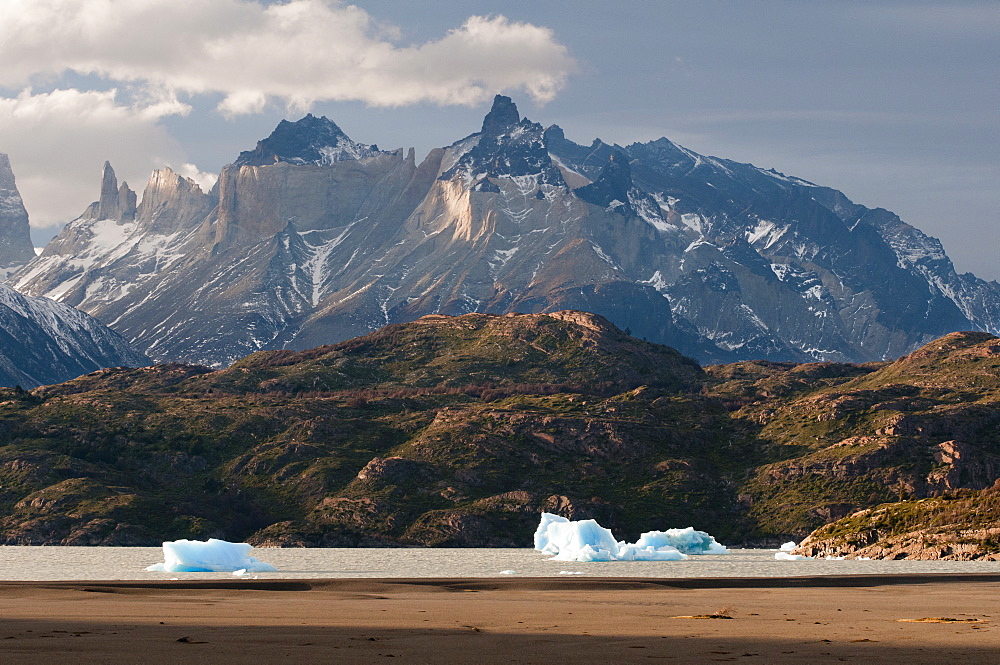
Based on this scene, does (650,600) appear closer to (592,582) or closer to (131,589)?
(592,582)

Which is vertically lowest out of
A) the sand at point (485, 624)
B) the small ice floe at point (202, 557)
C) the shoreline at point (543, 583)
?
the small ice floe at point (202, 557)

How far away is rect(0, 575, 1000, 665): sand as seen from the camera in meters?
44.0

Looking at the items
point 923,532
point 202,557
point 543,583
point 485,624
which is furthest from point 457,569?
point 485,624

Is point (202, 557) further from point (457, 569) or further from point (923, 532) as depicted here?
point (923, 532)

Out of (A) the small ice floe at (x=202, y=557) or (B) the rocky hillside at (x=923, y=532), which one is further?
(B) the rocky hillside at (x=923, y=532)

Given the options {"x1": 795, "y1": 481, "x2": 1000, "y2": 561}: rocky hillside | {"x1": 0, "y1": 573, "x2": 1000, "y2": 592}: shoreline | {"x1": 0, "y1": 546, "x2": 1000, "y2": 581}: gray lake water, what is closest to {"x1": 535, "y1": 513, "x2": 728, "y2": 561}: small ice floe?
→ {"x1": 0, "y1": 546, "x2": 1000, "y2": 581}: gray lake water

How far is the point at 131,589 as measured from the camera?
86938 mm

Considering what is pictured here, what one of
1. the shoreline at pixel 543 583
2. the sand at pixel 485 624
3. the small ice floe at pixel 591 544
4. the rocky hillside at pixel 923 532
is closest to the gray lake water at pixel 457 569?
the small ice floe at pixel 591 544

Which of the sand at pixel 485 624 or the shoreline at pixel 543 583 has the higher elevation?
the sand at pixel 485 624

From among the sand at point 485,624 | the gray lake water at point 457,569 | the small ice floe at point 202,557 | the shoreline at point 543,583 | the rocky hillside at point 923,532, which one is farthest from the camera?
the rocky hillside at point 923,532

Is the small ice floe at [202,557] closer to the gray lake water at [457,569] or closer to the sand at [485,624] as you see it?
the gray lake water at [457,569]

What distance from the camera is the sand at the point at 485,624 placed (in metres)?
44.0

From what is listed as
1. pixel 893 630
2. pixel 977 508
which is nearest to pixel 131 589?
pixel 893 630

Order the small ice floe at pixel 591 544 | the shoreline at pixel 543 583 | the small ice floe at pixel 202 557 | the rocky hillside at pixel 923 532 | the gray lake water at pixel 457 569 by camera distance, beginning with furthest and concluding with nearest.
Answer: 1. the rocky hillside at pixel 923 532
2. the small ice floe at pixel 591 544
3. the small ice floe at pixel 202 557
4. the gray lake water at pixel 457 569
5. the shoreline at pixel 543 583
